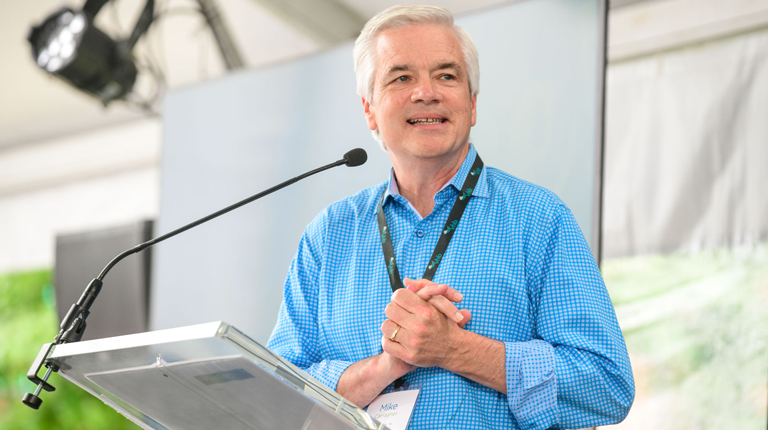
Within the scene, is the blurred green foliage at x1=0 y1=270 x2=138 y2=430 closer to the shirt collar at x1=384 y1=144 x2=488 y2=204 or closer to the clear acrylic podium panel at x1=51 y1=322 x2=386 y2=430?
the shirt collar at x1=384 y1=144 x2=488 y2=204

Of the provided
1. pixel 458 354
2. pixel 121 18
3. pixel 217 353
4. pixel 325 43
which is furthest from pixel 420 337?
→ pixel 121 18

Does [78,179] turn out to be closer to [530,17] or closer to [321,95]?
[321,95]

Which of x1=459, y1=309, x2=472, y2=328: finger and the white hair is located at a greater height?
the white hair

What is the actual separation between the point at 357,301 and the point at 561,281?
415 millimetres

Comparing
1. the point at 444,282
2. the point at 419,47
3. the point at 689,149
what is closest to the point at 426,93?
the point at 419,47

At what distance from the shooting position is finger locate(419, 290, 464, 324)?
117 cm

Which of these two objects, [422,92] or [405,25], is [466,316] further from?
[405,25]

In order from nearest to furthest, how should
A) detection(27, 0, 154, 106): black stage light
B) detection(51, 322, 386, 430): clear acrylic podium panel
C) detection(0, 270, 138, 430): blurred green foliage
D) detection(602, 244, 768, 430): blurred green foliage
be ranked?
detection(51, 322, 386, 430): clear acrylic podium panel < detection(602, 244, 768, 430): blurred green foliage < detection(27, 0, 154, 106): black stage light < detection(0, 270, 138, 430): blurred green foliage

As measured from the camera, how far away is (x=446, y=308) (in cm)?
117

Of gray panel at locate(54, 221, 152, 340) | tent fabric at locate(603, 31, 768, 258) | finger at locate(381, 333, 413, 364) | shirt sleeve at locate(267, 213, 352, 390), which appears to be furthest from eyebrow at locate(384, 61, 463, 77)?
gray panel at locate(54, 221, 152, 340)

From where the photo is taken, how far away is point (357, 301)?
56.4 inches

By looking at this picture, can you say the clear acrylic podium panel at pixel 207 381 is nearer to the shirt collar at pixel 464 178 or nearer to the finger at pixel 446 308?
the finger at pixel 446 308

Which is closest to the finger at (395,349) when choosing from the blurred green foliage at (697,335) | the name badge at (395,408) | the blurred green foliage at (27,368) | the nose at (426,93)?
the name badge at (395,408)

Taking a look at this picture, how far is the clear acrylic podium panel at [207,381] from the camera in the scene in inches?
33.8
